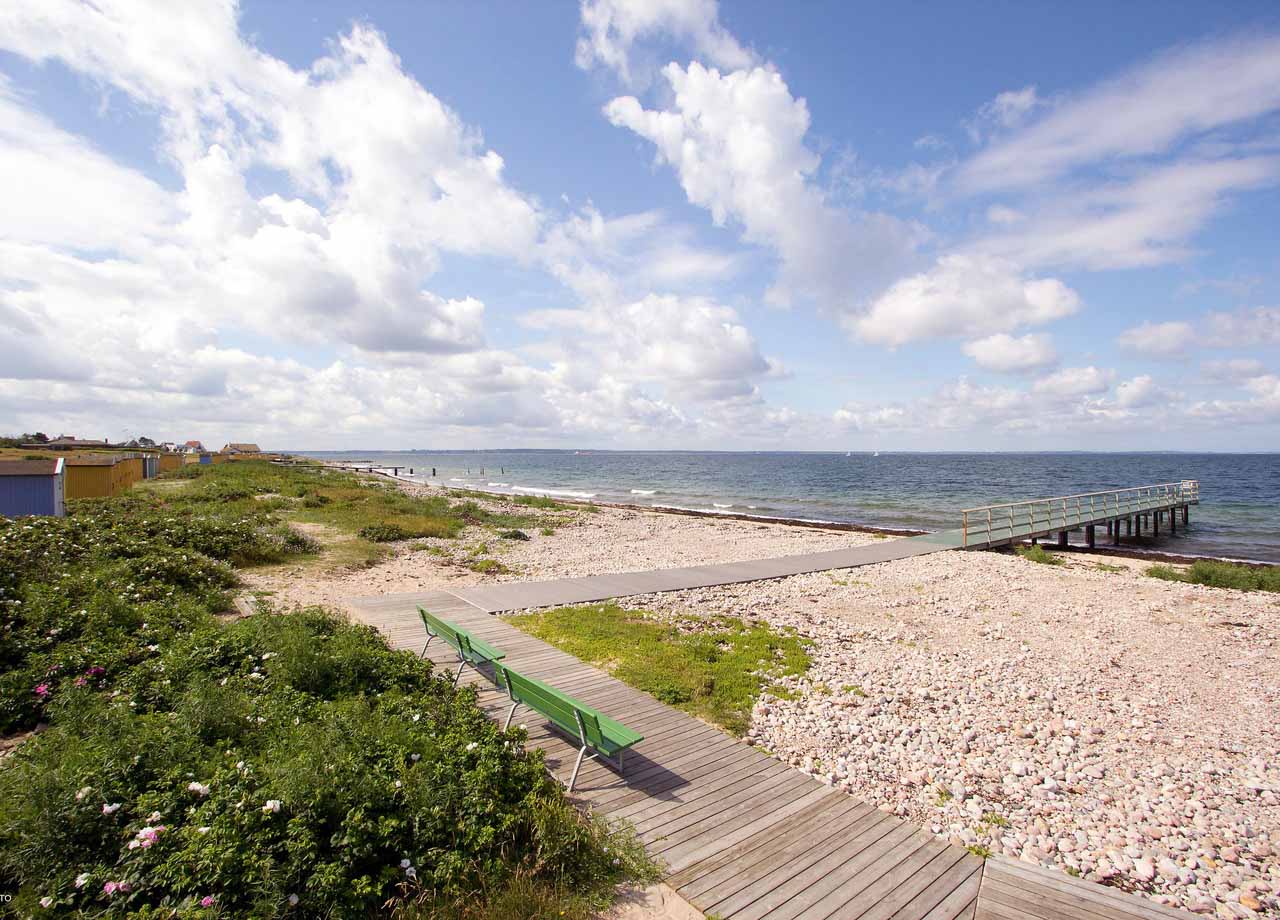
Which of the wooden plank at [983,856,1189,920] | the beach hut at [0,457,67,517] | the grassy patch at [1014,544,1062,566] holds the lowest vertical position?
the grassy patch at [1014,544,1062,566]

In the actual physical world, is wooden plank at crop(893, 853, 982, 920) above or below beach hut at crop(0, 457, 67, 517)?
below

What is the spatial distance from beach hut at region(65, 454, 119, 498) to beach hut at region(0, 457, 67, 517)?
538cm

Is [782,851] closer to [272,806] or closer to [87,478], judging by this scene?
[272,806]

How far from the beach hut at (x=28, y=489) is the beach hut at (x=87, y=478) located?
538 centimetres

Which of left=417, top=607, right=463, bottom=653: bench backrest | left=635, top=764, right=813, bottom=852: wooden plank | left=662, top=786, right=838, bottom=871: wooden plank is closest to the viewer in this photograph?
left=662, top=786, right=838, bottom=871: wooden plank

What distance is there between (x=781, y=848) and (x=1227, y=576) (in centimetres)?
1980

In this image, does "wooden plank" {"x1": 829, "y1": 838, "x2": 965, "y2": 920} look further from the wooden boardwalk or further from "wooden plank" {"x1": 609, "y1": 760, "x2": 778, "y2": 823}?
"wooden plank" {"x1": 609, "y1": 760, "x2": 778, "y2": 823}

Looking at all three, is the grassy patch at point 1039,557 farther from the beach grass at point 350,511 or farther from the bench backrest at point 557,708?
the bench backrest at point 557,708

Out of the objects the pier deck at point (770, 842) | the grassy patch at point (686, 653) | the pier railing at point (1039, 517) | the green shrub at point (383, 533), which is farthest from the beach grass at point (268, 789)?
the pier railing at point (1039, 517)

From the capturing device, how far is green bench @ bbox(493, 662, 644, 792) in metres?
5.13

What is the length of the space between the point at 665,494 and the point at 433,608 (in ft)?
147

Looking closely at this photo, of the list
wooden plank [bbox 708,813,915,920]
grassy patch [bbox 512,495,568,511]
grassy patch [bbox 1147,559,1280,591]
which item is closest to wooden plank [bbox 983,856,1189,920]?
wooden plank [bbox 708,813,915,920]

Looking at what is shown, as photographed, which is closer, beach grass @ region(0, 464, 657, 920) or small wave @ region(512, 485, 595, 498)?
beach grass @ region(0, 464, 657, 920)

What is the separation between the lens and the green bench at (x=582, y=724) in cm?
513
